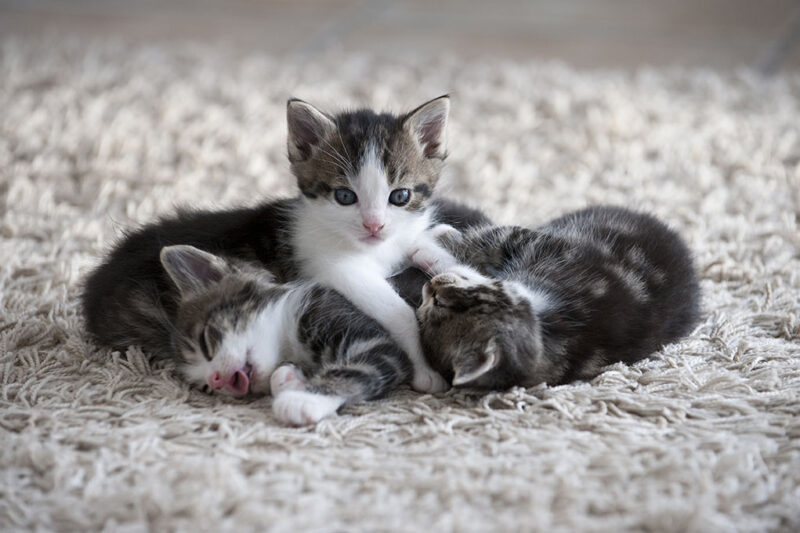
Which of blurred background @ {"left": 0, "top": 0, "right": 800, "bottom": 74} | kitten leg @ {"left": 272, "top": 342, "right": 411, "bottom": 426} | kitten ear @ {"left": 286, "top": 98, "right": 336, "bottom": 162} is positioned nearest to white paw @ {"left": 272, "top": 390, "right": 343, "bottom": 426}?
kitten leg @ {"left": 272, "top": 342, "right": 411, "bottom": 426}

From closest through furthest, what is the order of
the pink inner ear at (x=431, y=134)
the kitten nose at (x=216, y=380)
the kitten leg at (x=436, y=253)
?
the kitten nose at (x=216, y=380)
the kitten leg at (x=436, y=253)
the pink inner ear at (x=431, y=134)

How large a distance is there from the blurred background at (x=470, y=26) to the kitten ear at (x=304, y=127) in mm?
2291

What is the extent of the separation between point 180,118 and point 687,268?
6.51ft

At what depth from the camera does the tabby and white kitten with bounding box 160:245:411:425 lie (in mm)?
1615

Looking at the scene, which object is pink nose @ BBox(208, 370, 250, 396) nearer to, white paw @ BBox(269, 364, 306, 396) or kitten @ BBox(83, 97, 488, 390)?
white paw @ BBox(269, 364, 306, 396)

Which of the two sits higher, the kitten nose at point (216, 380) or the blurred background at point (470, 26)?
the blurred background at point (470, 26)

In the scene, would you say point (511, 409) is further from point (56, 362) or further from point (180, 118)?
point (180, 118)

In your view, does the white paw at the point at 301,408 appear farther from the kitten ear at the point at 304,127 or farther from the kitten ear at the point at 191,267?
the kitten ear at the point at 304,127

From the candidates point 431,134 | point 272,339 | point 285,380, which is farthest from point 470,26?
point 285,380

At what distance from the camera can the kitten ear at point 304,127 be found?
1958 mm

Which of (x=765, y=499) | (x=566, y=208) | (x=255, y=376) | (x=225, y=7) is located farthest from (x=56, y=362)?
(x=225, y=7)

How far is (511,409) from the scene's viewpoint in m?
1.58

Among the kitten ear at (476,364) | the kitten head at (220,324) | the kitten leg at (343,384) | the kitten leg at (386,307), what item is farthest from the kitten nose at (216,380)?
the kitten ear at (476,364)

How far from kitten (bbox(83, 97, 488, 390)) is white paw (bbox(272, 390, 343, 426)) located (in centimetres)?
27
